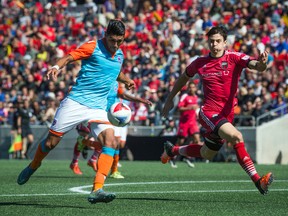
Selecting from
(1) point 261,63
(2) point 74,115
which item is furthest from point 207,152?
(2) point 74,115

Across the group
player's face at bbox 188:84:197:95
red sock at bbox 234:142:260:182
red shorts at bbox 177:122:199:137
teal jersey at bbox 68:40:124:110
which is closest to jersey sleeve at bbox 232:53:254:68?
red sock at bbox 234:142:260:182

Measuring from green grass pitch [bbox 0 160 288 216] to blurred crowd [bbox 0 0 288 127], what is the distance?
32.8 ft

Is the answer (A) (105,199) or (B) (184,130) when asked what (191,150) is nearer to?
(A) (105,199)

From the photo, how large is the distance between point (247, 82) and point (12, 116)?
8504 millimetres

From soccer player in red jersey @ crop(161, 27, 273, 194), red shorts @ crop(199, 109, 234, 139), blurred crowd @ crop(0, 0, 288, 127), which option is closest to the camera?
red shorts @ crop(199, 109, 234, 139)

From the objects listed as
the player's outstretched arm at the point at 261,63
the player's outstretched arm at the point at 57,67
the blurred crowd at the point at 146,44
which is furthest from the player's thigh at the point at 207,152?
the blurred crowd at the point at 146,44

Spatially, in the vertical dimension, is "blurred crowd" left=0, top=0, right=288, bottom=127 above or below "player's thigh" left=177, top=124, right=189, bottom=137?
above

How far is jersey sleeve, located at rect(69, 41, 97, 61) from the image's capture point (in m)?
11.5

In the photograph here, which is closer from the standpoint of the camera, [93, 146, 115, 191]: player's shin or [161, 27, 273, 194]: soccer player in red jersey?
[93, 146, 115, 191]: player's shin

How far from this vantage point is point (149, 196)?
1241 cm

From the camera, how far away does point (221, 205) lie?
1098 cm

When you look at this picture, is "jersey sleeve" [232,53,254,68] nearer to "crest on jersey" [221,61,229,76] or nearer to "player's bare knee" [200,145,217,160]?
"crest on jersey" [221,61,229,76]

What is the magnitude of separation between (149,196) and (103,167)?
4.89ft

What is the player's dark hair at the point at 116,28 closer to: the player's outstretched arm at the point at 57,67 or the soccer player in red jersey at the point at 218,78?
the player's outstretched arm at the point at 57,67
